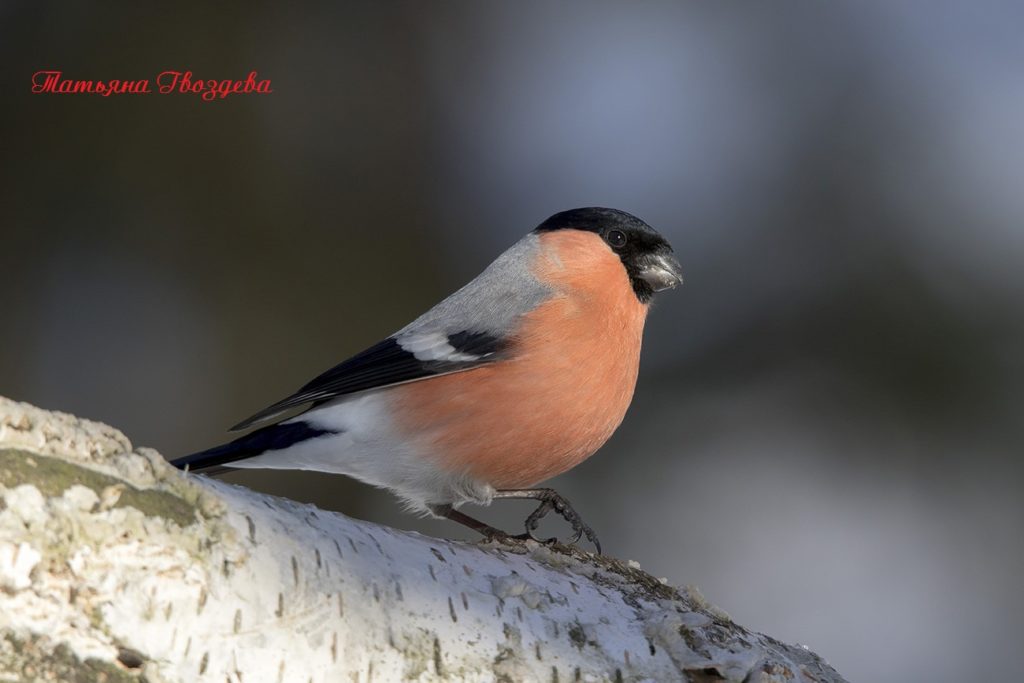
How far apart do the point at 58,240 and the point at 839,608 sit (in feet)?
15.2

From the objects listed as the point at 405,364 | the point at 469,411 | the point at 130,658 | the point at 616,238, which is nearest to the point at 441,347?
the point at 405,364

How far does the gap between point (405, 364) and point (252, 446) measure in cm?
54

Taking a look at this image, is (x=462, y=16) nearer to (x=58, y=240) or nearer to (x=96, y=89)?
(x=96, y=89)

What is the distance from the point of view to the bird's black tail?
295cm

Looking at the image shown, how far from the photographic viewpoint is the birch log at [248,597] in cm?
139

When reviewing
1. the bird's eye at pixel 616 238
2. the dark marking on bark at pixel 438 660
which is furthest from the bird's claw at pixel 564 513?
the dark marking on bark at pixel 438 660

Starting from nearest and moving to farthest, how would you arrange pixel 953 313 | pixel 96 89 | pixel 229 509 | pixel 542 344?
pixel 229 509 → pixel 542 344 → pixel 96 89 → pixel 953 313

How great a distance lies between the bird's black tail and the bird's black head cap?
1264 millimetres

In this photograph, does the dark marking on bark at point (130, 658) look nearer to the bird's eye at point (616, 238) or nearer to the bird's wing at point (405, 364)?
the bird's wing at point (405, 364)

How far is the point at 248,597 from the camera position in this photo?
1543 millimetres

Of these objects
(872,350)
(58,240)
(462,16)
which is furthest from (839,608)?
(58,240)

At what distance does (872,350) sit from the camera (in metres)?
5.62

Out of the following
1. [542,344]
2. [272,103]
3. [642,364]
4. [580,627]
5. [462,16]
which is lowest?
[580,627]

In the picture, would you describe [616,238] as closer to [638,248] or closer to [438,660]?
[638,248]
